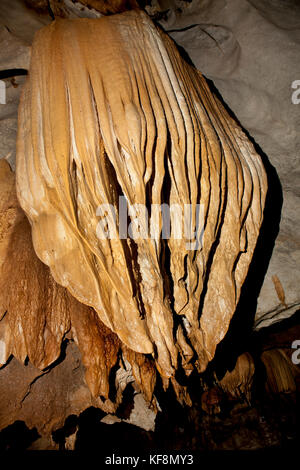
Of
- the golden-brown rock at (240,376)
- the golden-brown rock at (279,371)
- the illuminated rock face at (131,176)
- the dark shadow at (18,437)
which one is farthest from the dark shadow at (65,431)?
the golden-brown rock at (279,371)

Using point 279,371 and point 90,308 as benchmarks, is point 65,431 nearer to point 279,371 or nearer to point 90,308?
point 90,308

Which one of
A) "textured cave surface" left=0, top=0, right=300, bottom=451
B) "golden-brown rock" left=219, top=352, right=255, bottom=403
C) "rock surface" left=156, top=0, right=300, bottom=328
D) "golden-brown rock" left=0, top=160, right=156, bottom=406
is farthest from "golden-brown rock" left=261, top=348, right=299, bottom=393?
"golden-brown rock" left=0, top=160, right=156, bottom=406

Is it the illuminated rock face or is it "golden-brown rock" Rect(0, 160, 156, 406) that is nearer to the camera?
the illuminated rock face

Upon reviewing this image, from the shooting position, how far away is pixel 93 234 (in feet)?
3.29

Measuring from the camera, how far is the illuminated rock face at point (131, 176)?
96 centimetres

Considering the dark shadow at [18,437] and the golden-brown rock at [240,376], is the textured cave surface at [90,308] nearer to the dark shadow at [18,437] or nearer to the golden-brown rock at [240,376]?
A: the dark shadow at [18,437]

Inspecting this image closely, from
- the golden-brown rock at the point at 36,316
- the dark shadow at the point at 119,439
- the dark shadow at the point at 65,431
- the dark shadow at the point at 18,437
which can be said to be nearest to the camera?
the golden-brown rock at the point at 36,316

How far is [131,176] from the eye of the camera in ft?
3.08

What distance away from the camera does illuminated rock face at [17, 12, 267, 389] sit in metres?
0.96

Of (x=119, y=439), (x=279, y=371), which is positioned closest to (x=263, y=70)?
(x=279, y=371)

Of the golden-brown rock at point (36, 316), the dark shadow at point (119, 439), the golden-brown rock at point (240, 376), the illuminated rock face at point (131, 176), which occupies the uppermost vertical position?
the illuminated rock face at point (131, 176)

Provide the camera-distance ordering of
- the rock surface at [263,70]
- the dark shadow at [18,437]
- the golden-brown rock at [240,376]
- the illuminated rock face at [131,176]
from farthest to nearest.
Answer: the golden-brown rock at [240,376] → the dark shadow at [18,437] → the rock surface at [263,70] → the illuminated rock face at [131,176]

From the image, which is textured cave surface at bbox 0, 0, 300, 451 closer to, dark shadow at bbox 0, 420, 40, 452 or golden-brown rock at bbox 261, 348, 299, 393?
dark shadow at bbox 0, 420, 40, 452

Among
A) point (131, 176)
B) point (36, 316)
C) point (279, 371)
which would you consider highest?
point (131, 176)
